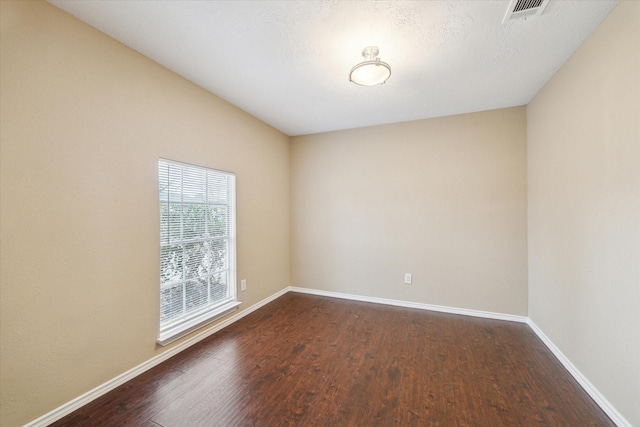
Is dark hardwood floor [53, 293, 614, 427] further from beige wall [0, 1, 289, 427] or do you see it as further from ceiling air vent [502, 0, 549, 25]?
ceiling air vent [502, 0, 549, 25]

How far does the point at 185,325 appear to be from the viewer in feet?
7.90

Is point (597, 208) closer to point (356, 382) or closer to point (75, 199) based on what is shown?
point (356, 382)

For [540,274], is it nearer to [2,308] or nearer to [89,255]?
[89,255]

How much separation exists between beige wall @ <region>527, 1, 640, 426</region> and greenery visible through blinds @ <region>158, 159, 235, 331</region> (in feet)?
10.8

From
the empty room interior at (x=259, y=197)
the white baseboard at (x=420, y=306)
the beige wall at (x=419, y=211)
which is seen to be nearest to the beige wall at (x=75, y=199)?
the empty room interior at (x=259, y=197)

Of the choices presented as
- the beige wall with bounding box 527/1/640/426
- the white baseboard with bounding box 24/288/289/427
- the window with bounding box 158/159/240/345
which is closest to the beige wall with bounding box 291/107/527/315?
the beige wall with bounding box 527/1/640/426

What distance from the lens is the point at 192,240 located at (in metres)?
2.57

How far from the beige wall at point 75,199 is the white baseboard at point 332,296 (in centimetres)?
6

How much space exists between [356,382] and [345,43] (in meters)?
2.64

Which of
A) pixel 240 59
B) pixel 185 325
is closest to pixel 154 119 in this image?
pixel 240 59

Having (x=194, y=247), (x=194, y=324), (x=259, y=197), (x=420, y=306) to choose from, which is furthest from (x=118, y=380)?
(x=420, y=306)

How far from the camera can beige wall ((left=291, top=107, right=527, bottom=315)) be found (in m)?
3.09

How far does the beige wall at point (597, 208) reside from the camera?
148 cm

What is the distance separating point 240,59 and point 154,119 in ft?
2.99
